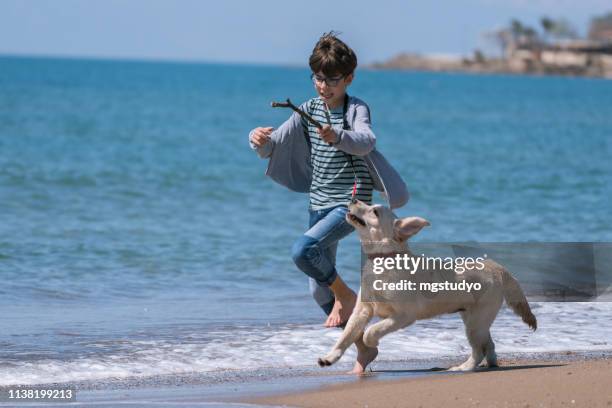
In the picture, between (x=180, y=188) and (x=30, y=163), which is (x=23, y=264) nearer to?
(x=180, y=188)

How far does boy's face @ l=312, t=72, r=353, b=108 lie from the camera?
635cm

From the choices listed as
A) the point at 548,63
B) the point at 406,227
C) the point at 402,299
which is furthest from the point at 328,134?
the point at 548,63

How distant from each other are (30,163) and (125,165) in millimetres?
2030

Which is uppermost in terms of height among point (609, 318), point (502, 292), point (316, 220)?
point (316, 220)

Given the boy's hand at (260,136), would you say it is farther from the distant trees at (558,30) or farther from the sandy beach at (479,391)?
the distant trees at (558,30)

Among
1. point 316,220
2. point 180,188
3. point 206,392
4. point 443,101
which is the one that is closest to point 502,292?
point 316,220

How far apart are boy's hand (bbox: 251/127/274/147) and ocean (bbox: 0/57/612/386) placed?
1334mm

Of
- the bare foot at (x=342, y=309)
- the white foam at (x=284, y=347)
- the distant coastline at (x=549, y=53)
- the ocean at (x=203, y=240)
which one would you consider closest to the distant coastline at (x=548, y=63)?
the distant coastline at (x=549, y=53)

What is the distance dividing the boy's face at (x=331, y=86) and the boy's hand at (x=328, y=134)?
46 centimetres

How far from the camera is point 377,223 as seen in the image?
583 centimetres

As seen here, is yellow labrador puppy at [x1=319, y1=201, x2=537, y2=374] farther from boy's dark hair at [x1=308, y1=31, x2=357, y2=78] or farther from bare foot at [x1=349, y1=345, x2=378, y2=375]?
boy's dark hair at [x1=308, y1=31, x2=357, y2=78]

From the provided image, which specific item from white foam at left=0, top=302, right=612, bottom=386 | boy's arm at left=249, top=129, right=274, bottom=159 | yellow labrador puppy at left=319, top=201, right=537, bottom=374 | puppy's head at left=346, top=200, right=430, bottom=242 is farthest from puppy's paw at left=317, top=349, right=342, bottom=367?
boy's arm at left=249, top=129, right=274, bottom=159

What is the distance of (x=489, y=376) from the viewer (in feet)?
19.2

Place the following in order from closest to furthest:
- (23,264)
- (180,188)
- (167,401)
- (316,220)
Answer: (167,401) → (316,220) → (23,264) → (180,188)
